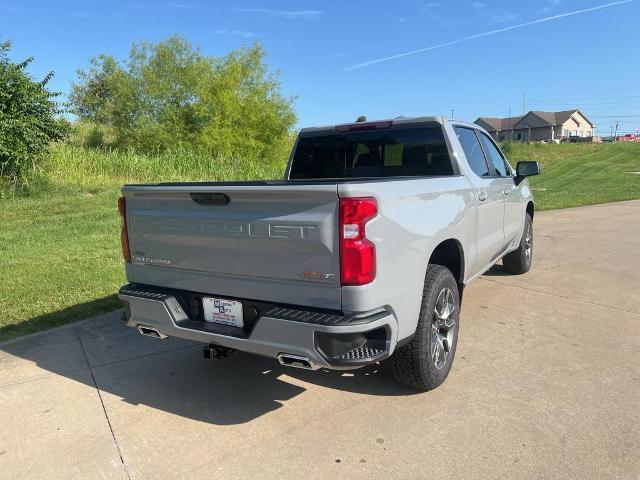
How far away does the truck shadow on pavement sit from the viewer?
141 inches

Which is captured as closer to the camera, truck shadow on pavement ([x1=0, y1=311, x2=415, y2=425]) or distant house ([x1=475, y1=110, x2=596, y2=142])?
truck shadow on pavement ([x1=0, y1=311, x2=415, y2=425])

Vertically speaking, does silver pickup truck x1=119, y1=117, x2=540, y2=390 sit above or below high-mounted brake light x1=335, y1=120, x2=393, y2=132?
below

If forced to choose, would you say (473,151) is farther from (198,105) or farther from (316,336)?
(198,105)

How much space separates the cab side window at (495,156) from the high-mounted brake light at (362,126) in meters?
1.28

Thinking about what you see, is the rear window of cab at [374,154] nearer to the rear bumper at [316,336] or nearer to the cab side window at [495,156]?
the cab side window at [495,156]

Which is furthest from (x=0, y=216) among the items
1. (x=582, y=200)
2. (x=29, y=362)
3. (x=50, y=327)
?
(x=582, y=200)

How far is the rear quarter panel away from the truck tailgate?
166 mm

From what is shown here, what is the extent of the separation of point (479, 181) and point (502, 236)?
1.03m

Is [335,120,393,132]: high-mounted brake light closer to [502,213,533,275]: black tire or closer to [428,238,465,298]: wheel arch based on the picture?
[428,238,465,298]: wheel arch

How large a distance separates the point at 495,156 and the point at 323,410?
3585mm

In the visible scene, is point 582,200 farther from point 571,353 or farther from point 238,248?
point 238,248

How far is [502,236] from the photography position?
5371 mm

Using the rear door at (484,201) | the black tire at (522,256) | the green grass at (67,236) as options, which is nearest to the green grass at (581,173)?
the black tire at (522,256)

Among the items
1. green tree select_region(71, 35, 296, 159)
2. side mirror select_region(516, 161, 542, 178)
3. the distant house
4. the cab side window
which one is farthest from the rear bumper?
the distant house
